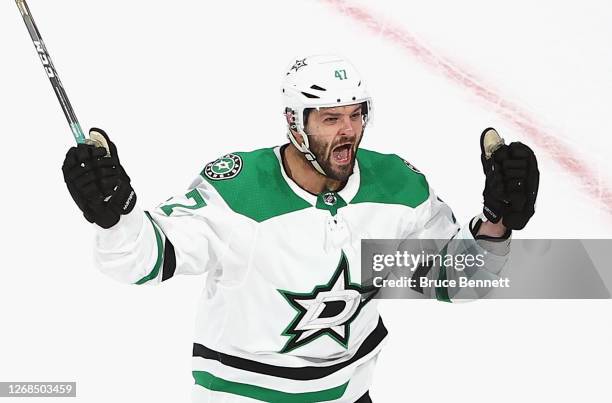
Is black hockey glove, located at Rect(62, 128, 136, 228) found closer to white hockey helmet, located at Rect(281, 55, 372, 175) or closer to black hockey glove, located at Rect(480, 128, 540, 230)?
white hockey helmet, located at Rect(281, 55, 372, 175)

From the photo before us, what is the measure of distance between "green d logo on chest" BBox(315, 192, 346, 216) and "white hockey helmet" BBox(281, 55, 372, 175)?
3.1 inches

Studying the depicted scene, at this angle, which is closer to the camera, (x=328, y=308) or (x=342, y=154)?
(x=342, y=154)

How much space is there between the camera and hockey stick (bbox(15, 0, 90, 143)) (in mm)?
2818

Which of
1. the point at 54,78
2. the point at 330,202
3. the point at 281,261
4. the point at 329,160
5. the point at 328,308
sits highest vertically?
the point at 54,78

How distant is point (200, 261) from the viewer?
3186 mm

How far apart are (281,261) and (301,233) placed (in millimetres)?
91

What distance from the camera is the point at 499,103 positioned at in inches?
175

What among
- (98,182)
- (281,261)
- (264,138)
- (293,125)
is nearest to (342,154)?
(293,125)

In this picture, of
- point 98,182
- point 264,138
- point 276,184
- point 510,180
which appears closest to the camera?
point 98,182

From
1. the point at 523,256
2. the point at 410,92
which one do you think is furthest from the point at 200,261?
the point at 410,92

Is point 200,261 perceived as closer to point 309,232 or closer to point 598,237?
point 309,232

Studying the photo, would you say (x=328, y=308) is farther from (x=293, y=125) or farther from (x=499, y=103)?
(x=499, y=103)

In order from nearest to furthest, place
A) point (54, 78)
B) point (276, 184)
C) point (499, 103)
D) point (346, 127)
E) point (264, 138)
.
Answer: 1. point (54, 78)
2. point (346, 127)
3. point (276, 184)
4. point (264, 138)
5. point (499, 103)

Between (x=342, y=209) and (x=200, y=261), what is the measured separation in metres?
0.41
